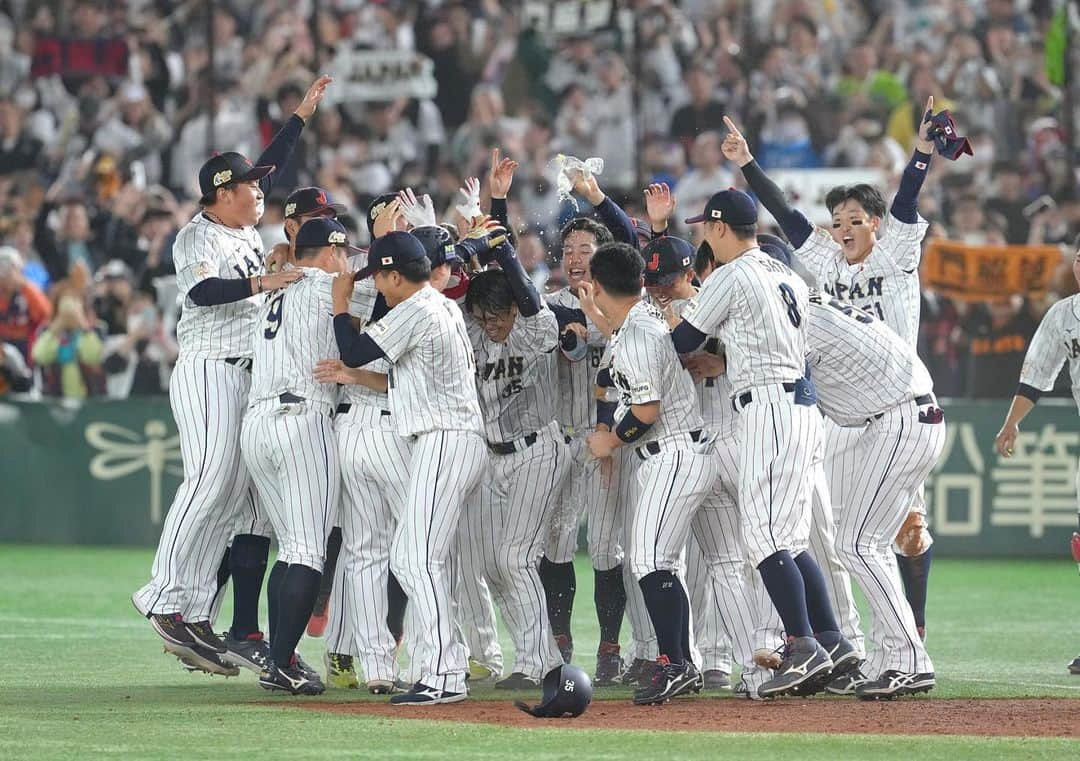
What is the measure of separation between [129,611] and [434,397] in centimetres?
401

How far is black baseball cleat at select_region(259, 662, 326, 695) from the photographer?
6957 millimetres

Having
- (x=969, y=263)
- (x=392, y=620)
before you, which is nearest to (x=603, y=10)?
(x=969, y=263)

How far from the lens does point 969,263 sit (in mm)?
13156

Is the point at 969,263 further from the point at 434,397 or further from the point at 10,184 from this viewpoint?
the point at 10,184

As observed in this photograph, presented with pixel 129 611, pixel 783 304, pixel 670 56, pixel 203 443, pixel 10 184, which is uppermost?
pixel 670 56

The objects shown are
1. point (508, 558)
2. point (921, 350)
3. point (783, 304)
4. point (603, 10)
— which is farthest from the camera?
point (603, 10)

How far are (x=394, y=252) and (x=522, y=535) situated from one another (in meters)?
1.46

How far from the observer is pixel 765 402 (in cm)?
663

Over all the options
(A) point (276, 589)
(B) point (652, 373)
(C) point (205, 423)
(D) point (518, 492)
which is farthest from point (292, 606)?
(B) point (652, 373)

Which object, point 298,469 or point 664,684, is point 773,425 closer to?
point 664,684

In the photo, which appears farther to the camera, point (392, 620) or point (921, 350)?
point (921, 350)

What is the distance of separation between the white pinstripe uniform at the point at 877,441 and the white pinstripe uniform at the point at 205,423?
2.52 metres

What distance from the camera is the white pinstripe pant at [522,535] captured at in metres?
7.48

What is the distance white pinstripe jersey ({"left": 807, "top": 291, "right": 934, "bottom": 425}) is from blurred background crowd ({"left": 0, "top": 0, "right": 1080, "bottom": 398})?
591cm
